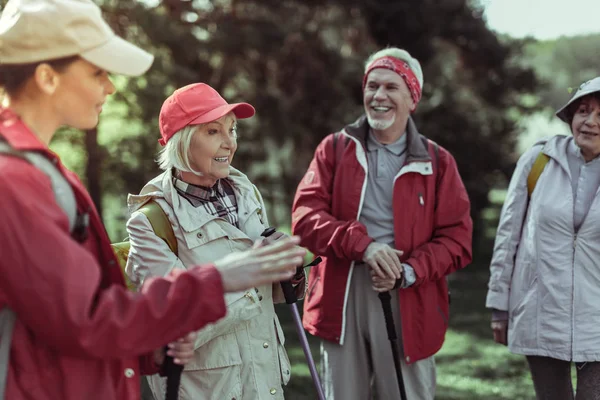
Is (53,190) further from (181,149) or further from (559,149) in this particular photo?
(559,149)

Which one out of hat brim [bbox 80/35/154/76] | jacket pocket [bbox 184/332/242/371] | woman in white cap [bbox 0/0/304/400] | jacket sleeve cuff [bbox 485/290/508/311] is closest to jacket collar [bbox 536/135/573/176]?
jacket sleeve cuff [bbox 485/290/508/311]

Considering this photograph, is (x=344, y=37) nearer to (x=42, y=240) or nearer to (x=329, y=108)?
(x=329, y=108)

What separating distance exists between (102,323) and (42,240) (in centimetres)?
24

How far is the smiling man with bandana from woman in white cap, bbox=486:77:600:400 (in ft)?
0.99

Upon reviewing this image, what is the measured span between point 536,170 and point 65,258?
9.59 feet

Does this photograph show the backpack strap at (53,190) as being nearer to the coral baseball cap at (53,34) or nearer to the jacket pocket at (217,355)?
the coral baseball cap at (53,34)

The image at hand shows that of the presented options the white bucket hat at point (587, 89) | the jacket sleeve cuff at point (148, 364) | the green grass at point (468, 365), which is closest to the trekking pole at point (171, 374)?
the jacket sleeve cuff at point (148, 364)

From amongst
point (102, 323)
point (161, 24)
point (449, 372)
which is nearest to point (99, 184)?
point (161, 24)

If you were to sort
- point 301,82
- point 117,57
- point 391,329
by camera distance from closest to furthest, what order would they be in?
point 117,57
point 391,329
point 301,82

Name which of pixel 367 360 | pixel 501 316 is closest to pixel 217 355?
pixel 367 360

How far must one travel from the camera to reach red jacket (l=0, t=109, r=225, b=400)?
5.40ft

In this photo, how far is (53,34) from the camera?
182 centimetres

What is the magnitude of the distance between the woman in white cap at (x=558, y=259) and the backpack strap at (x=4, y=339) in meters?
2.82

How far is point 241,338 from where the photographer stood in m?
2.96
